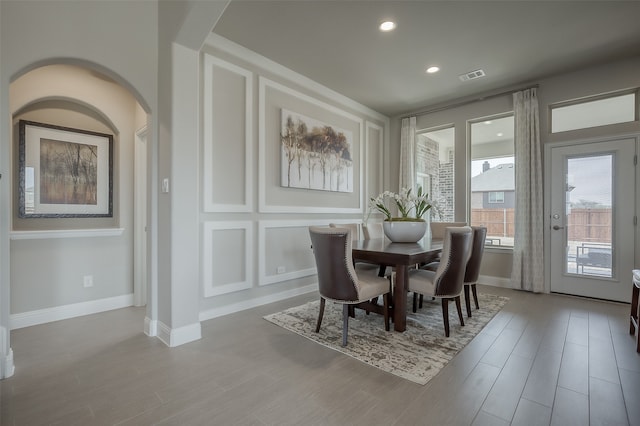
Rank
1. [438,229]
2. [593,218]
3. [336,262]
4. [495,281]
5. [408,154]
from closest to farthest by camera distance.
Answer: [336,262] → [593,218] → [438,229] → [495,281] → [408,154]

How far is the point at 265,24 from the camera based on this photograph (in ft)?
9.41

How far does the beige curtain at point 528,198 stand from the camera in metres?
3.96

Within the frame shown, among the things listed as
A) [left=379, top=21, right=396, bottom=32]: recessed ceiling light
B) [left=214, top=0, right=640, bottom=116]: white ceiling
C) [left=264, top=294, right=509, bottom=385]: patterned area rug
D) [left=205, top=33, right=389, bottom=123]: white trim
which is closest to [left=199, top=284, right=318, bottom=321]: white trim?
[left=264, top=294, right=509, bottom=385]: patterned area rug

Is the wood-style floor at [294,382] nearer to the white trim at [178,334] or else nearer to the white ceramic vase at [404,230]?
the white trim at [178,334]

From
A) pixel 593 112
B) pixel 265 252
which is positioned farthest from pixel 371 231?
pixel 593 112

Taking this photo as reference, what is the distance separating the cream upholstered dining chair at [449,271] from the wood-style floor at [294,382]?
36 cm

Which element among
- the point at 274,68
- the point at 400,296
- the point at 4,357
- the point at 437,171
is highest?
the point at 274,68

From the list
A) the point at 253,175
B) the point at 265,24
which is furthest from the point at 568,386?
the point at 265,24

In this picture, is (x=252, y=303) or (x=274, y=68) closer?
(x=252, y=303)

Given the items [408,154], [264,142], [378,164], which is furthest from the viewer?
[378,164]

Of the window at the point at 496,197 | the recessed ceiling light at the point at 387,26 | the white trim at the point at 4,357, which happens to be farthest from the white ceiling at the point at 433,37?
the white trim at the point at 4,357

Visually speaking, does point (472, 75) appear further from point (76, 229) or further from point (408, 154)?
point (76, 229)

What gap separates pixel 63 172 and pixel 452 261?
3.90 m

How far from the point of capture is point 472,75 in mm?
3896
